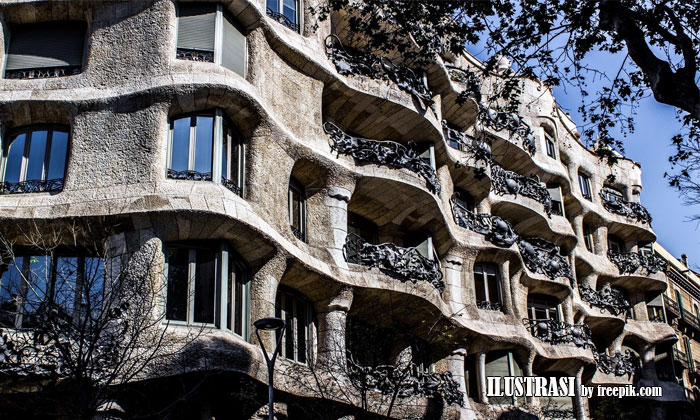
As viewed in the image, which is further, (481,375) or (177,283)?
(481,375)

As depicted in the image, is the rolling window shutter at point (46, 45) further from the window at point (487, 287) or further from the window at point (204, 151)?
the window at point (487, 287)

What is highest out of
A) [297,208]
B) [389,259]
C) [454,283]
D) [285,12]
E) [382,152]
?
[285,12]

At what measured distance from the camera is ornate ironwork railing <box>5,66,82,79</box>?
20.5m

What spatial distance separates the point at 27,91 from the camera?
19906 millimetres

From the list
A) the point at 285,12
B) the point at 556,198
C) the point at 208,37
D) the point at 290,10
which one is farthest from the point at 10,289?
the point at 556,198

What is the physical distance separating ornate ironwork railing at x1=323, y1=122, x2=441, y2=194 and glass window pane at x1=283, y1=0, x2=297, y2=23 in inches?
115

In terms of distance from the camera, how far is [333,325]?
21625 millimetres

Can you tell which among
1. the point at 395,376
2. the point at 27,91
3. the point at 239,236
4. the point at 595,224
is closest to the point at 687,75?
the point at 239,236

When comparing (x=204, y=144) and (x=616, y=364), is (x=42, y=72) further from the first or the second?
(x=616, y=364)

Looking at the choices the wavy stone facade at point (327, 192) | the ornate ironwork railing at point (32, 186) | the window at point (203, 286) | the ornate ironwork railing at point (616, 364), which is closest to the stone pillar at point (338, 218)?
the wavy stone facade at point (327, 192)

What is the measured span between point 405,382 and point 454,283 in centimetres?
545

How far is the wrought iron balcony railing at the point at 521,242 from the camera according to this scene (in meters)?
28.6

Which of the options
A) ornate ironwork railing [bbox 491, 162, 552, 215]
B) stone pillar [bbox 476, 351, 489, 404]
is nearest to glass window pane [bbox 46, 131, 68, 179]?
stone pillar [bbox 476, 351, 489, 404]

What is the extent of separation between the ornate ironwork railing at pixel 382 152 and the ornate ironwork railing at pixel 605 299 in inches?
458
